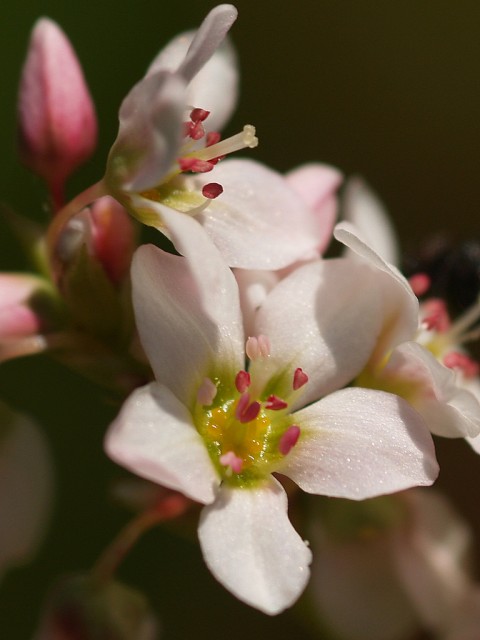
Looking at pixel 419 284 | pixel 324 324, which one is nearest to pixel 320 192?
pixel 419 284

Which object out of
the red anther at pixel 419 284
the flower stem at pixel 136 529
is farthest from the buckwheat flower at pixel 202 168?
the flower stem at pixel 136 529

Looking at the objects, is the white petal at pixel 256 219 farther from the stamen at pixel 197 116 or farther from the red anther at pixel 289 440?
the red anther at pixel 289 440

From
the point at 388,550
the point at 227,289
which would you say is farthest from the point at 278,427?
the point at 388,550

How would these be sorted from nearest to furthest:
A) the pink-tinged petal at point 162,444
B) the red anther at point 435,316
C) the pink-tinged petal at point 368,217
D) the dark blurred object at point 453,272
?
the pink-tinged petal at point 162,444
the red anther at point 435,316
the dark blurred object at point 453,272
the pink-tinged petal at point 368,217

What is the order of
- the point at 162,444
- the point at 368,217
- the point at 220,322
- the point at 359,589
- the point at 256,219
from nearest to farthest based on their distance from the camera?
the point at 162,444 < the point at 220,322 < the point at 256,219 < the point at 359,589 < the point at 368,217

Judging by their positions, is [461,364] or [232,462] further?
[461,364]

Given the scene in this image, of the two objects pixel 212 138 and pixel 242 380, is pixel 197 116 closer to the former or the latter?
pixel 212 138
